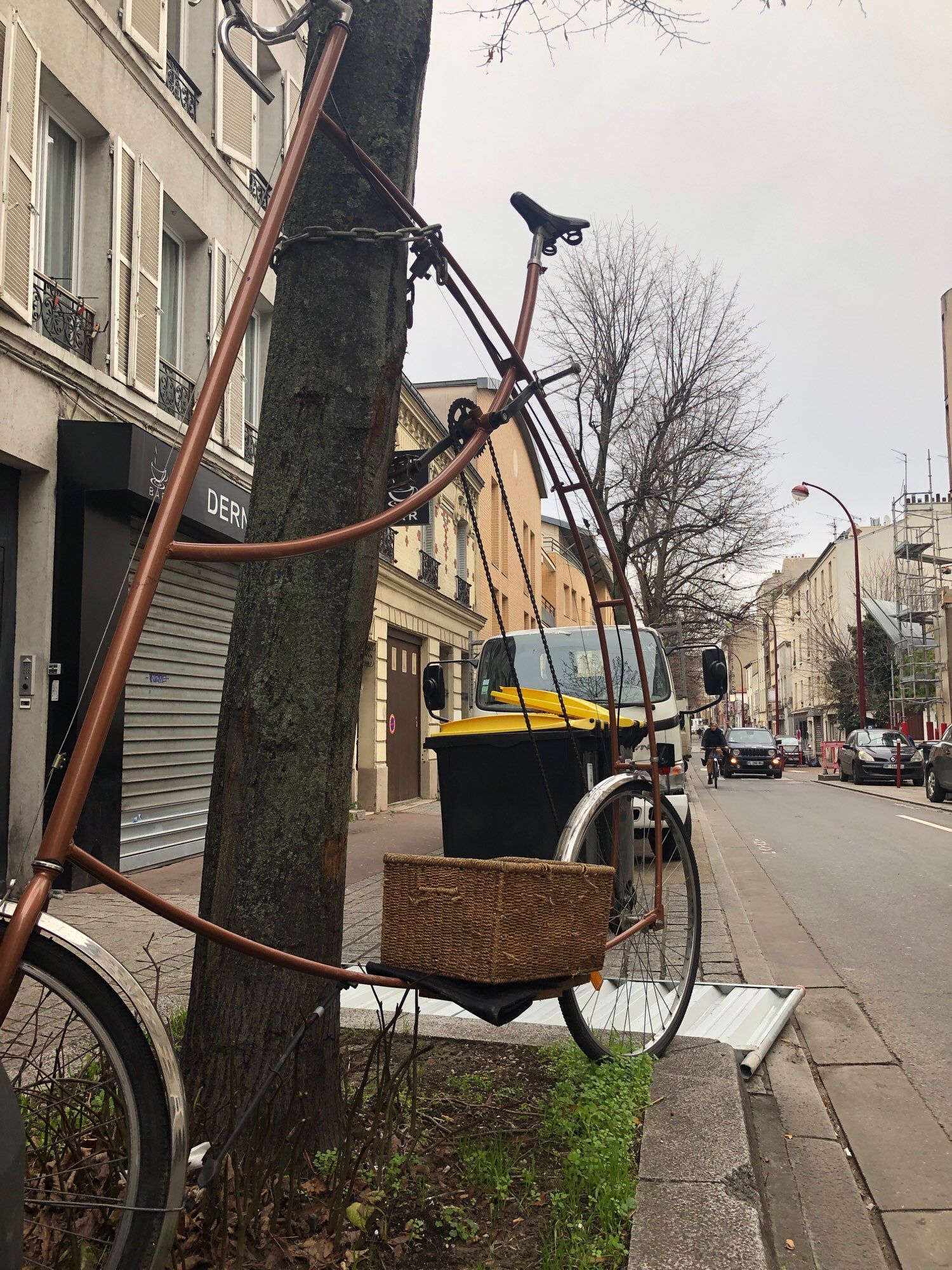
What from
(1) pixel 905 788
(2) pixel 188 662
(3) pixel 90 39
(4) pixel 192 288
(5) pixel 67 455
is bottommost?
(1) pixel 905 788

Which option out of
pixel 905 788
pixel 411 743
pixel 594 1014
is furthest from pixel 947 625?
pixel 594 1014

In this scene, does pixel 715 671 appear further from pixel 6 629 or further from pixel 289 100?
pixel 289 100

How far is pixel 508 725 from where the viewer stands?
6.54 meters

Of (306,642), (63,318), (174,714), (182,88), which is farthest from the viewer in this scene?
(182,88)

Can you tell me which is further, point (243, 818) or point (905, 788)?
point (905, 788)

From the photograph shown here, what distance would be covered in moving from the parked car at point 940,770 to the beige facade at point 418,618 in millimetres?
9302

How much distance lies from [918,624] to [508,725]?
43822 mm

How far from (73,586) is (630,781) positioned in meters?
6.32

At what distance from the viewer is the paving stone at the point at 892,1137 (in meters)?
3.00

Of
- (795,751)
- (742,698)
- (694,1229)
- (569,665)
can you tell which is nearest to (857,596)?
(795,751)

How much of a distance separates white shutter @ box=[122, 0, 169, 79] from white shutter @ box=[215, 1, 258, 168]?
104 cm

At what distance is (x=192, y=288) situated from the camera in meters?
11.5

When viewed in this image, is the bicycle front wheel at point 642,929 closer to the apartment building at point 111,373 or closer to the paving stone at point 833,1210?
the paving stone at point 833,1210

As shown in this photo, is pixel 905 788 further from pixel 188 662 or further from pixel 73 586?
pixel 73 586
